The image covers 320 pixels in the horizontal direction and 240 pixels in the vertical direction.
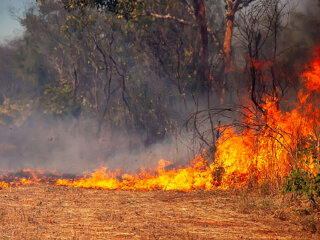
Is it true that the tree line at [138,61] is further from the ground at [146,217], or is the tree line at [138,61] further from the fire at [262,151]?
the ground at [146,217]

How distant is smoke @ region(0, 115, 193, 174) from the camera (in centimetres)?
2195

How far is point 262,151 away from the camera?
1109cm

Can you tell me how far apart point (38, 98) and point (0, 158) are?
7.37 m

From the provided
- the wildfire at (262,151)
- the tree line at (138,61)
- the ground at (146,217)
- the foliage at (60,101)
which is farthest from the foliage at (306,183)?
the foliage at (60,101)

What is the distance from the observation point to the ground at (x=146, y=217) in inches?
301

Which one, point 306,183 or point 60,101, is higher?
point 60,101

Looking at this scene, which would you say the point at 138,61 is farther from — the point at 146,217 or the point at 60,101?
the point at 146,217

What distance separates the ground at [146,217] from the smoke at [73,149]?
6.86 m

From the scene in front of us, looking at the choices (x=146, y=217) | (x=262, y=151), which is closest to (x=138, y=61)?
(x=262, y=151)

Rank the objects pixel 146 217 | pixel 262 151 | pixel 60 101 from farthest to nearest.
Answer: pixel 60 101, pixel 262 151, pixel 146 217

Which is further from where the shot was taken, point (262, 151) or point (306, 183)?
point (262, 151)

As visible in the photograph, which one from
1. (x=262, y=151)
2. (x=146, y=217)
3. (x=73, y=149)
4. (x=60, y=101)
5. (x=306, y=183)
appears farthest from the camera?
(x=60, y=101)

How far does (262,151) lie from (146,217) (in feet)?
12.1

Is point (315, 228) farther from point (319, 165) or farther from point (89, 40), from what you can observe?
point (89, 40)
